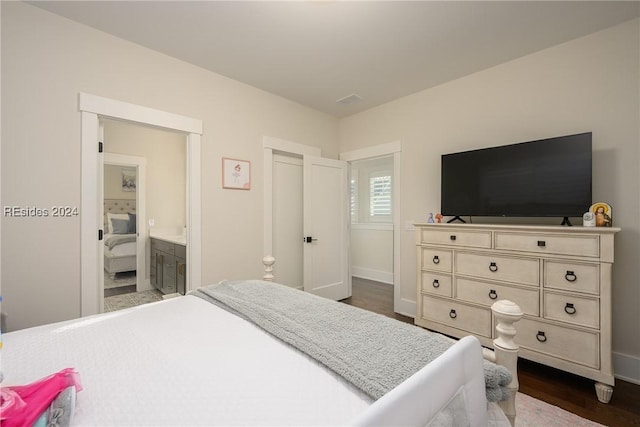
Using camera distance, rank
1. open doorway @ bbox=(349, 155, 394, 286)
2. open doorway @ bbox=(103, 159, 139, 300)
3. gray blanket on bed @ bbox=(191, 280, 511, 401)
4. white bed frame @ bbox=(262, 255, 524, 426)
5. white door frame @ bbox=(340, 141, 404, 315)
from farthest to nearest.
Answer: open doorway @ bbox=(349, 155, 394, 286) < open doorway @ bbox=(103, 159, 139, 300) < white door frame @ bbox=(340, 141, 404, 315) < gray blanket on bed @ bbox=(191, 280, 511, 401) < white bed frame @ bbox=(262, 255, 524, 426)

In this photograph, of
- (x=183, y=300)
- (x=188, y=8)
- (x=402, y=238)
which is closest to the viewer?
(x=183, y=300)

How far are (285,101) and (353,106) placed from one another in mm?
901

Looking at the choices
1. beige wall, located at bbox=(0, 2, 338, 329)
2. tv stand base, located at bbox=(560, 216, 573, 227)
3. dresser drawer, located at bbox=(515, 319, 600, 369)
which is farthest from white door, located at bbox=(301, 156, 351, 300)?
tv stand base, located at bbox=(560, 216, 573, 227)

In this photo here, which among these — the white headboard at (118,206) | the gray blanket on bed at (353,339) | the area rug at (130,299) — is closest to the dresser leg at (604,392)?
the gray blanket on bed at (353,339)

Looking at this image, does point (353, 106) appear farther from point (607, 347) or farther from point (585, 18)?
point (607, 347)

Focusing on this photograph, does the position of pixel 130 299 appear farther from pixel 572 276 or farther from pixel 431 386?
pixel 572 276

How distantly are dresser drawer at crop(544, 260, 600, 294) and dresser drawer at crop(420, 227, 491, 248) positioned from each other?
0.44 metres

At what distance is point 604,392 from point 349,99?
134 inches

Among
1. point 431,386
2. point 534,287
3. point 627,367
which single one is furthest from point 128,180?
point 627,367

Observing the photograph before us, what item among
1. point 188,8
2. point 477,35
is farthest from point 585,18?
point 188,8

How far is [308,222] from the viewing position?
357cm

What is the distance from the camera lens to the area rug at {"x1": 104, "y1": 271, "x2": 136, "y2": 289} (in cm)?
447

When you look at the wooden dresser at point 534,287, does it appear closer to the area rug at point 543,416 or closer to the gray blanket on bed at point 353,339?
the area rug at point 543,416

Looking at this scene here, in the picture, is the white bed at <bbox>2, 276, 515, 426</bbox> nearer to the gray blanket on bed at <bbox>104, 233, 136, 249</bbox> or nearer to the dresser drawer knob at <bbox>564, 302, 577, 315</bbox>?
the dresser drawer knob at <bbox>564, 302, 577, 315</bbox>
